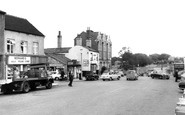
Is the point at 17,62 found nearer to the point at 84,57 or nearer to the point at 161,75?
the point at 161,75

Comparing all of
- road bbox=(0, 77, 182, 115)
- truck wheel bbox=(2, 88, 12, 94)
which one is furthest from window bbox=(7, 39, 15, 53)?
road bbox=(0, 77, 182, 115)

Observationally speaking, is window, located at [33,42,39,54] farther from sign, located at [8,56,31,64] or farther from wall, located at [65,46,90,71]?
wall, located at [65,46,90,71]

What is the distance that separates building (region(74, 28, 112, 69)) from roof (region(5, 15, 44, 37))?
28.6 meters

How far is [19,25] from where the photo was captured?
109 feet

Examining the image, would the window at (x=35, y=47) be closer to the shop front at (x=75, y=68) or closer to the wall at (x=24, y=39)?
the wall at (x=24, y=39)

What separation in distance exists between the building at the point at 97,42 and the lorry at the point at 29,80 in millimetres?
41186

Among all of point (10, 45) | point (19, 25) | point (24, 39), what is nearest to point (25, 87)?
point (10, 45)

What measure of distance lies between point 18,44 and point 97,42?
122 ft

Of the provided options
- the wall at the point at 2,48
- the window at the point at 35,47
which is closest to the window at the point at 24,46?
the window at the point at 35,47

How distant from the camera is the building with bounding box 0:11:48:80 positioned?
2861cm

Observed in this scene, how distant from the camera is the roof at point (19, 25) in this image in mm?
31142

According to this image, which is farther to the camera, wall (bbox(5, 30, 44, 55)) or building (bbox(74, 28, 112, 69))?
building (bbox(74, 28, 112, 69))

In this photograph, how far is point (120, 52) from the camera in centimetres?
9106

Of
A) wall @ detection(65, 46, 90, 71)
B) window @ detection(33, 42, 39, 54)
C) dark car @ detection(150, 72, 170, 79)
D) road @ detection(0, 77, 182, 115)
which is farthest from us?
wall @ detection(65, 46, 90, 71)
